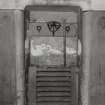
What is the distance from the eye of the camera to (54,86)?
7.75 ft

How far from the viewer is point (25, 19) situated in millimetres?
2336

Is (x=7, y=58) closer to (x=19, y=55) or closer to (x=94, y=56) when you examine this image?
(x=19, y=55)

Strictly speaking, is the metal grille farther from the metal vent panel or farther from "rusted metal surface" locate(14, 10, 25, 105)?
"rusted metal surface" locate(14, 10, 25, 105)

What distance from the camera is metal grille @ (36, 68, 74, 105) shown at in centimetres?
235

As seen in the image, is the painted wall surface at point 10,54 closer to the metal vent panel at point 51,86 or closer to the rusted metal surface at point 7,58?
the rusted metal surface at point 7,58

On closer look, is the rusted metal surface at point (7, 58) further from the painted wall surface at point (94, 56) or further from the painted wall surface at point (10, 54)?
the painted wall surface at point (94, 56)

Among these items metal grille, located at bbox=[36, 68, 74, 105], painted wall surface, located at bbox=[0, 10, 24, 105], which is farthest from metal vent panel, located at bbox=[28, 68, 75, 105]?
painted wall surface, located at bbox=[0, 10, 24, 105]

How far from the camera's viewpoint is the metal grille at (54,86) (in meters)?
2.35

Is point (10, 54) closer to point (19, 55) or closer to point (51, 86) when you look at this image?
point (19, 55)

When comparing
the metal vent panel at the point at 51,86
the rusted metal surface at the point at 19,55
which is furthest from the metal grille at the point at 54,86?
the rusted metal surface at the point at 19,55

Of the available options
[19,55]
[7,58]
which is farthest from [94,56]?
[7,58]

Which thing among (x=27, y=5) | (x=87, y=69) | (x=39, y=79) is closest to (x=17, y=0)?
(x=27, y=5)

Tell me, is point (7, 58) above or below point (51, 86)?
above

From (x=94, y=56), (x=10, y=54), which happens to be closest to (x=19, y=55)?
(x=10, y=54)
